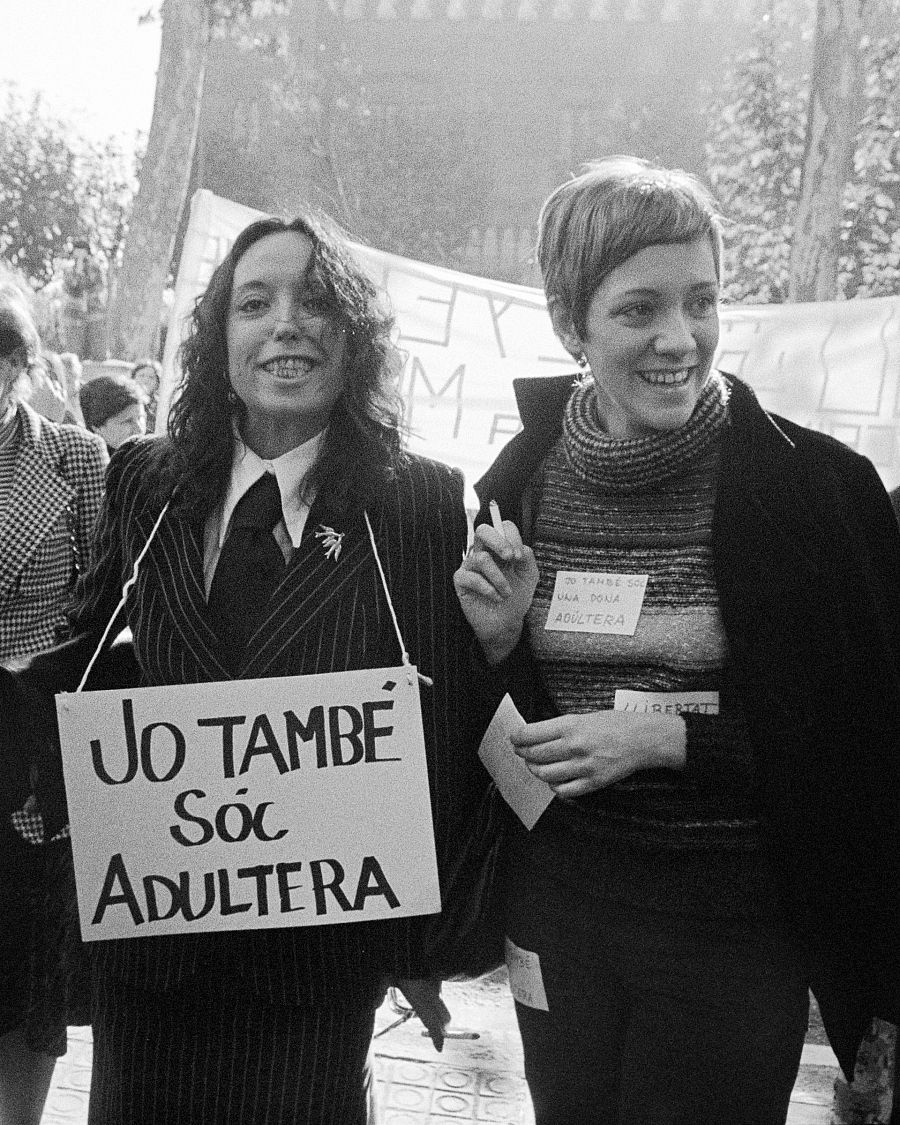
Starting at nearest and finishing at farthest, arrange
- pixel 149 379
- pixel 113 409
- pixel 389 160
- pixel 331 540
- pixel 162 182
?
pixel 331 540 < pixel 113 409 < pixel 149 379 < pixel 162 182 < pixel 389 160

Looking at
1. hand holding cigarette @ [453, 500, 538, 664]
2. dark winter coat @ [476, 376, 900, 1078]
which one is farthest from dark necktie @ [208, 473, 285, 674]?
dark winter coat @ [476, 376, 900, 1078]

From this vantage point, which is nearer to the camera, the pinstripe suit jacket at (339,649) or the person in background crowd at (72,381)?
the pinstripe suit jacket at (339,649)

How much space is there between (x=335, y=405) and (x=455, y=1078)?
7.14ft

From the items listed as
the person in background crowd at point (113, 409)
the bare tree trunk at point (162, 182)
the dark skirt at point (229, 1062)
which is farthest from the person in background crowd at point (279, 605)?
the bare tree trunk at point (162, 182)

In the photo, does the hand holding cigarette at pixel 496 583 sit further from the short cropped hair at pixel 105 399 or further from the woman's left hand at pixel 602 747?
the short cropped hair at pixel 105 399

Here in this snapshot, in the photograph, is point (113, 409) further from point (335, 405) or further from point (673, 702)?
point (673, 702)

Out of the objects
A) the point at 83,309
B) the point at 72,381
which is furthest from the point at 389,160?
the point at 72,381

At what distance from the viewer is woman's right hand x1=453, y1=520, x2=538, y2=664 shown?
1831mm

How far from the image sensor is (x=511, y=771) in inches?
77.9

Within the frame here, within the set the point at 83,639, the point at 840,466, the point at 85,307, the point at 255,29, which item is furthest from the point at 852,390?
the point at 255,29

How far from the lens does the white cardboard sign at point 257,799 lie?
1.81m

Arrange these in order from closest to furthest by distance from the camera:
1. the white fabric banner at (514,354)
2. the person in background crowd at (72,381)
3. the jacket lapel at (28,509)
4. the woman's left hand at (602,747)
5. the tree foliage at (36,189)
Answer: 1. the woman's left hand at (602,747)
2. the jacket lapel at (28,509)
3. the white fabric banner at (514,354)
4. the person in background crowd at (72,381)
5. the tree foliage at (36,189)

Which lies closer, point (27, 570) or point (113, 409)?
point (27, 570)

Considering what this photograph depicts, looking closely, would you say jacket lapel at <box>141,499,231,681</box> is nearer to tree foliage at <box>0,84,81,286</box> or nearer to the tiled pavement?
the tiled pavement
